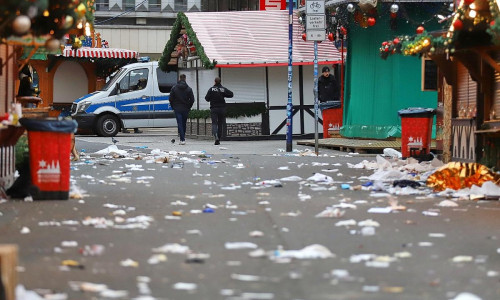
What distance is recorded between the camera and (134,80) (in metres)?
35.3

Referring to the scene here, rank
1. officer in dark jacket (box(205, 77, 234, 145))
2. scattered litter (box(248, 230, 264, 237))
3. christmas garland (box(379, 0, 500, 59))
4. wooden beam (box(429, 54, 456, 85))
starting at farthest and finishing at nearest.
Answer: officer in dark jacket (box(205, 77, 234, 145)), wooden beam (box(429, 54, 456, 85)), christmas garland (box(379, 0, 500, 59)), scattered litter (box(248, 230, 264, 237))

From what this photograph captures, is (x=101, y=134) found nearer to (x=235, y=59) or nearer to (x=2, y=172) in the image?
(x=235, y=59)

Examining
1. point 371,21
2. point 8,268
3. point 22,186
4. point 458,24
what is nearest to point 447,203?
point 458,24

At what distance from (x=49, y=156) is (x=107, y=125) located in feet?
76.2

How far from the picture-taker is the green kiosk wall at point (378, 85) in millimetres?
24328

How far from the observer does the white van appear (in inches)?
1380

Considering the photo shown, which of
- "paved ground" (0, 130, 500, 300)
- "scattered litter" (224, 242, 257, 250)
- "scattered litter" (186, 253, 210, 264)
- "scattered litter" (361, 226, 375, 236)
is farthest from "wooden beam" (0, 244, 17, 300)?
"scattered litter" (361, 226, 375, 236)

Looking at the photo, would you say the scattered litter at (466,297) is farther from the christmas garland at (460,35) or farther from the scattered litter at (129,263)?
the christmas garland at (460,35)

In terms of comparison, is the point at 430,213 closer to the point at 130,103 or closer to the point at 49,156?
the point at 49,156

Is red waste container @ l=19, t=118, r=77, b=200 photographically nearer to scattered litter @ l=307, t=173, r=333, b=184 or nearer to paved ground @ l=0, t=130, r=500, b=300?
paved ground @ l=0, t=130, r=500, b=300

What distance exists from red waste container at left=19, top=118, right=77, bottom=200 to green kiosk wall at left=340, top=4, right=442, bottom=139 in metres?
13.4

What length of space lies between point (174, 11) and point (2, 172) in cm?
5368

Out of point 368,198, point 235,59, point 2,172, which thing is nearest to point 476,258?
point 368,198

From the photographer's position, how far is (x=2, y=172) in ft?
40.8
